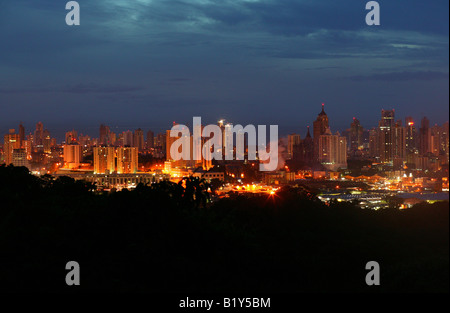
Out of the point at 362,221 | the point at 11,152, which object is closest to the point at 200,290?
the point at 362,221

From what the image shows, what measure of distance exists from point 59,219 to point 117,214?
46cm

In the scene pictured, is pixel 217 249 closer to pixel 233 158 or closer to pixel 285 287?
pixel 285 287

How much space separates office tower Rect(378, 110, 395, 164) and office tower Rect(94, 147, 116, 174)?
12.3 meters

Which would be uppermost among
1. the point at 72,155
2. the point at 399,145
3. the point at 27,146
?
the point at 27,146

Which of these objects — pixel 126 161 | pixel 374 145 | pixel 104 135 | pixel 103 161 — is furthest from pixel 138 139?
pixel 374 145

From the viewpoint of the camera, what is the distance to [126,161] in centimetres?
2758

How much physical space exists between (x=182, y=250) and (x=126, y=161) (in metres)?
23.4

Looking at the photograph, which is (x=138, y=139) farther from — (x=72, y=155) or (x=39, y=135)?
(x=72, y=155)

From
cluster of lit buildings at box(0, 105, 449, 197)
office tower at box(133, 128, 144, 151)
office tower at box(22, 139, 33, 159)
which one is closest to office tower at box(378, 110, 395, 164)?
cluster of lit buildings at box(0, 105, 449, 197)

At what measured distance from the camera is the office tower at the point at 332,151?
124ft

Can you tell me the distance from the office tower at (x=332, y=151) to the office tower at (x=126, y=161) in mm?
13859

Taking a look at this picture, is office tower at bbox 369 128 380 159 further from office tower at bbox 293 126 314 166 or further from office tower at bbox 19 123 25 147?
office tower at bbox 19 123 25 147

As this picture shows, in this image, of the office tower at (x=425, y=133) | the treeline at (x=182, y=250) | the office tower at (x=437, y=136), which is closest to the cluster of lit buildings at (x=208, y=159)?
the office tower at (x=425, y=133)

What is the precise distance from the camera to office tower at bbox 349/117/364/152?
44.0 meters
